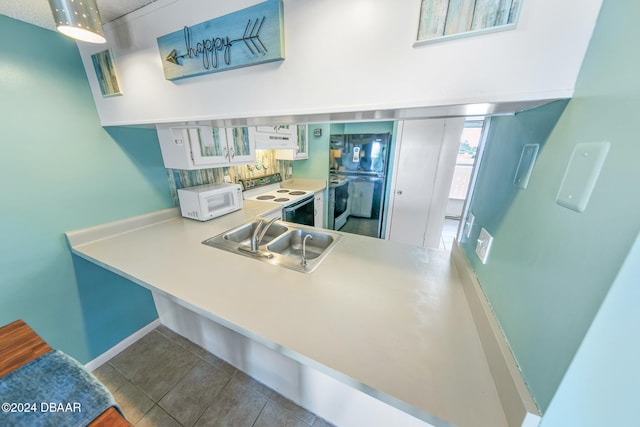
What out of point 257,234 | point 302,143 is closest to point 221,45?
point 257,234

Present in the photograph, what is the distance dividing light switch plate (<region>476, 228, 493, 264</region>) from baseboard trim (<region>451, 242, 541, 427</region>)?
0.36ft

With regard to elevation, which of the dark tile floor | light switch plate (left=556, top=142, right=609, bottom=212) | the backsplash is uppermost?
light switch plate (left=556, top=142, right=609, bottom=212)

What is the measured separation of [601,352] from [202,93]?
148 cm

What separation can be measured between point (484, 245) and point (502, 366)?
1.46 feet

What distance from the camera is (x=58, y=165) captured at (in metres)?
1.28

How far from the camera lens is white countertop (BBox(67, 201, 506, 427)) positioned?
0.59 m

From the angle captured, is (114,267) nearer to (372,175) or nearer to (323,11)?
(323,11)

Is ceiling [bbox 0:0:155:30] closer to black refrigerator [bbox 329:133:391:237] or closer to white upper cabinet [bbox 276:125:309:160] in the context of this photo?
white upper cabinet [bbox 276:125:309:160]

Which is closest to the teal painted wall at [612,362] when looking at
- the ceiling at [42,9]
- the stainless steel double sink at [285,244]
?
the stainless steel double sink at [285,244]

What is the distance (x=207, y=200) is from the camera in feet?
5.96

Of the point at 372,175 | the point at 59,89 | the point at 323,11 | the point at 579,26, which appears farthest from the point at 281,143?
the point at 579,26

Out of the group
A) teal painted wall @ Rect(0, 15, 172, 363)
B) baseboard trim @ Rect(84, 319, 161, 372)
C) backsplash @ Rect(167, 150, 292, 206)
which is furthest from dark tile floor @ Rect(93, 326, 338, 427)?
backsplash @ Rect(167, 150, 292, 206)

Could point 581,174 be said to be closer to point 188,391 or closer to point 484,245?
point 484,245

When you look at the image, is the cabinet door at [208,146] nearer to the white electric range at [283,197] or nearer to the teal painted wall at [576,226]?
the white electric range at [283,197]
